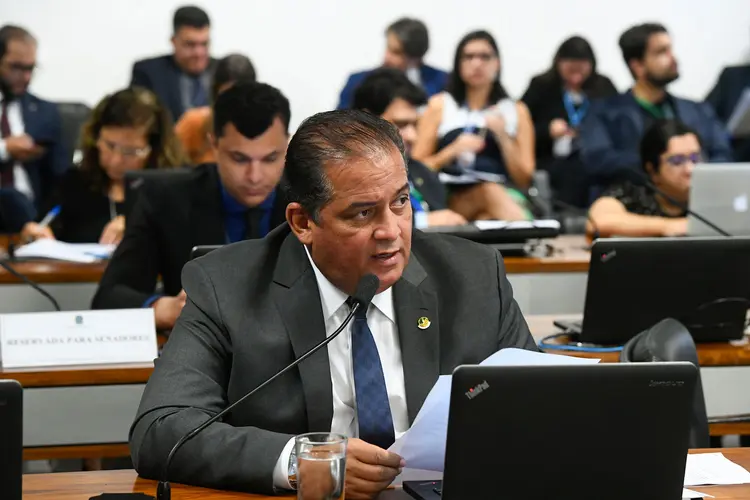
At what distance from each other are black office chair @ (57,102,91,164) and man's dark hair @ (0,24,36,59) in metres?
0.42

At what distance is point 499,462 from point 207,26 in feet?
18.0

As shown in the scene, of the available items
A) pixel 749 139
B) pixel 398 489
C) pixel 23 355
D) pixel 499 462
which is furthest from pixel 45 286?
pixel 749 139

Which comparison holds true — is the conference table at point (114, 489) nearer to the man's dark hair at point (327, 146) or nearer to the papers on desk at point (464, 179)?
the man's dark hair at point (327, 146)

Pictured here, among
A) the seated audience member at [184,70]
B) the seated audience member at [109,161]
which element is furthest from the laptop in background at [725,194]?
the seated audience member at [184,70]

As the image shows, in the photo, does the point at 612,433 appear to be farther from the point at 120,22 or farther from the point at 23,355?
the point at 120,22

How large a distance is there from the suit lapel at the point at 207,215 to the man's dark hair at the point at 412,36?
12.1ft

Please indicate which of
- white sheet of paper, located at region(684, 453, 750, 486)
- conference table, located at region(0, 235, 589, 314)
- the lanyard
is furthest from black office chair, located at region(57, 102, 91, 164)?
white sheet of paper, located at region(684, 453, 750, 486)

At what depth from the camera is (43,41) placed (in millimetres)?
7207

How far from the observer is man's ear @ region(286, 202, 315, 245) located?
203cm

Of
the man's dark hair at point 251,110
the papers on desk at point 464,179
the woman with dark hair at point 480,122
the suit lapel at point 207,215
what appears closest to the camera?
the man's dark hair at point 251,110

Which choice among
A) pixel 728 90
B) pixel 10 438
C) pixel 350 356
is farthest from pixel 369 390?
pixel 728 90

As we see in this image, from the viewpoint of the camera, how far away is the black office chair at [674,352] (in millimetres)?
2189

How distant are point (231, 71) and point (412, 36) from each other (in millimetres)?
1464

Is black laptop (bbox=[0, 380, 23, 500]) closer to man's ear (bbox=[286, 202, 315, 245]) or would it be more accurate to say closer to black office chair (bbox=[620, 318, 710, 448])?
man's ear (bbox=[286, 202, 315, 245])
